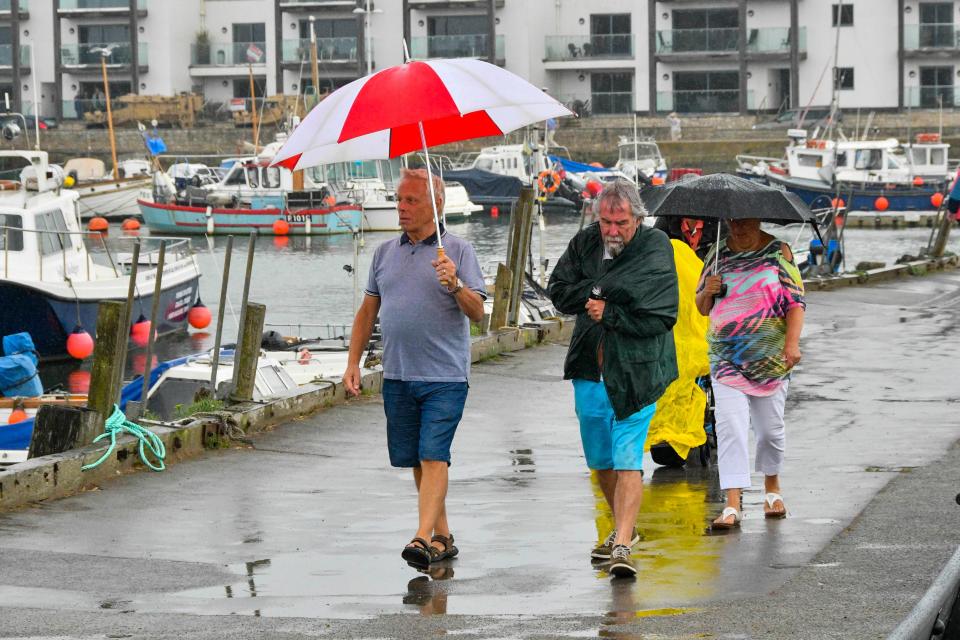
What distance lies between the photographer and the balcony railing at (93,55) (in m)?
82.4

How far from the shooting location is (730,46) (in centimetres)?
7756

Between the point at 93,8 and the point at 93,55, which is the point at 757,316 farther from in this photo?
the point at 93,8

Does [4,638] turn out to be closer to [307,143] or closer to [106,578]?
[106,578]

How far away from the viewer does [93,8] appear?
83375 mm

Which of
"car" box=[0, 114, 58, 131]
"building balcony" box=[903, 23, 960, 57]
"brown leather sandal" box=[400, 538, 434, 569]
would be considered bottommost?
"brown leather sandal" box=[400, 538, 434, 569]

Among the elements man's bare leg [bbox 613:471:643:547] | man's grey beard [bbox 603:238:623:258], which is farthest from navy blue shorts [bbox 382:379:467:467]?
man's grey beard [bbox 603:238:623:258]

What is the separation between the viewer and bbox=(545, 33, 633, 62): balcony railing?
3113 inches

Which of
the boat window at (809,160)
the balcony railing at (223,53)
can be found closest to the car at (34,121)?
the balcony railing at (223,53)

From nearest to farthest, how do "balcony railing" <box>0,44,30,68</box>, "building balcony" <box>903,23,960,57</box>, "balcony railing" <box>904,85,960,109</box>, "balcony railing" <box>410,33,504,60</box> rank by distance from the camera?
"building balcony" <box>903,23,960,57</box> → "balcony railing" <box>904,85,960,109</box> → "balcony railing" <box>410,33,504,60</box> → "balcony railing" <box>0,44,30,68</box>

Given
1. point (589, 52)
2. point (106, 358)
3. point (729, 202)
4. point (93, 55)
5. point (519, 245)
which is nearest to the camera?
point (729, 202)

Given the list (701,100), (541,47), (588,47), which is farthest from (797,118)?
(541,47)

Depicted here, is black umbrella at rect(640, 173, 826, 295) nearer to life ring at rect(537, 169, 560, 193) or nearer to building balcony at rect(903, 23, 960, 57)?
life ring at rect(537, 169, 560, 193)

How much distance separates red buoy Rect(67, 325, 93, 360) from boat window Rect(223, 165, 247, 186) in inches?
1253

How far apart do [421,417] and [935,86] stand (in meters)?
72.6
